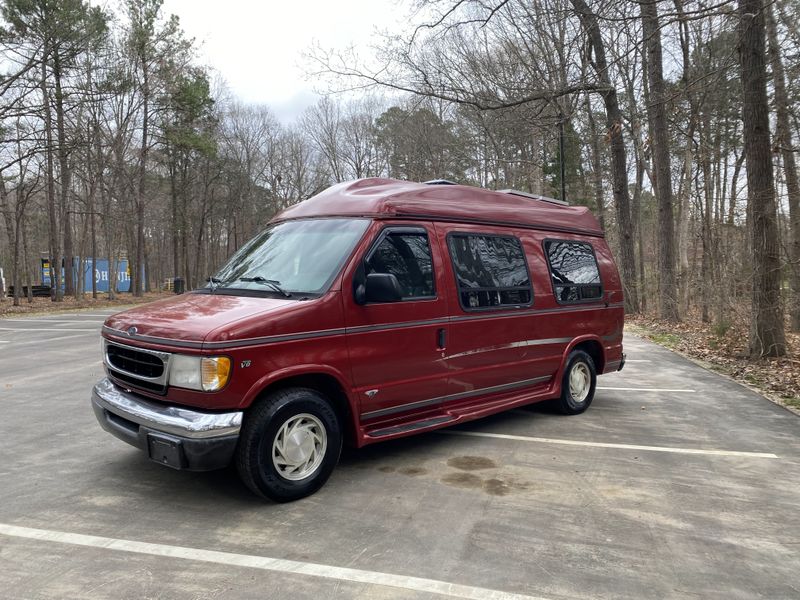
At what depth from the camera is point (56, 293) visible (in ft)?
98.0

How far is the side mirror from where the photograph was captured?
4.18 m

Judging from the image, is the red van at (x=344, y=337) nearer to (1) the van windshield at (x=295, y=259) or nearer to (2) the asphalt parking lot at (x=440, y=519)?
(1) the van windshield at (x=295, y=259)

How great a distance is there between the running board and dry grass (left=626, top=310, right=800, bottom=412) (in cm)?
484

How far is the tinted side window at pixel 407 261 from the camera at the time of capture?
4.59 m

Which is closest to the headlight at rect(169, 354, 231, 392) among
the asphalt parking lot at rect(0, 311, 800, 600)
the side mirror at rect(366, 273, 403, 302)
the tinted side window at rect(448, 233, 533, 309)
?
the asphalt parking lot at rect(0, 311, 800, 600)

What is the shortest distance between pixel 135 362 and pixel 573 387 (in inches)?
188

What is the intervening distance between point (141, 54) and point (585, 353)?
106ft

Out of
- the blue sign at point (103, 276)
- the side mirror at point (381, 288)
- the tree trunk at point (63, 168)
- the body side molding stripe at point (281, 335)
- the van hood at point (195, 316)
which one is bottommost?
the body side molding stripe at point (281, 335)

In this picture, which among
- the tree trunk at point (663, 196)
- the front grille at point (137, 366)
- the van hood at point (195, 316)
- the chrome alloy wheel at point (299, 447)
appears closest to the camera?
the van hood at point (195, 316)

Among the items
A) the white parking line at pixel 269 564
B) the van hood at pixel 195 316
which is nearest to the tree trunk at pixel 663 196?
the van hood at pixel 195 316

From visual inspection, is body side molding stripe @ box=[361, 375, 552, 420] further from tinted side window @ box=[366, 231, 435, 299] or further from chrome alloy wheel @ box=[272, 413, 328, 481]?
tinted side window @ box=[366, 231, 435, 299]

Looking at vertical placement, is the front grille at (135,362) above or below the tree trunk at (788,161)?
below

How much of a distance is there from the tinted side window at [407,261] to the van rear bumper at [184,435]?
5.35 ft

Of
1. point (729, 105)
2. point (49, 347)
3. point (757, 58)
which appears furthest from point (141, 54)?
point (757, 58)
